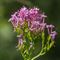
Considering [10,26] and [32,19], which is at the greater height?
[32,19]

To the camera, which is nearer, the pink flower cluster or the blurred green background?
the pink flower cluster

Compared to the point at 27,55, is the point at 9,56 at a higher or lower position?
lower

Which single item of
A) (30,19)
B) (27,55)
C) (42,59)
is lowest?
(42,59)

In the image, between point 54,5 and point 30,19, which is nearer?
point 30,19

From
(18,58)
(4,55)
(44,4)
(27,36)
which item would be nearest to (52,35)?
(27,36)

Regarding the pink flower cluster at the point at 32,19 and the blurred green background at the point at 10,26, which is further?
the blurred green background at the point at 10,26

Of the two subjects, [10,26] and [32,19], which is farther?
[10,26]

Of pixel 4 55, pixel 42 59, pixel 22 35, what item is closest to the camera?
pixel 22 35

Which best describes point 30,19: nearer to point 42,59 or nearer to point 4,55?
point 4,55
